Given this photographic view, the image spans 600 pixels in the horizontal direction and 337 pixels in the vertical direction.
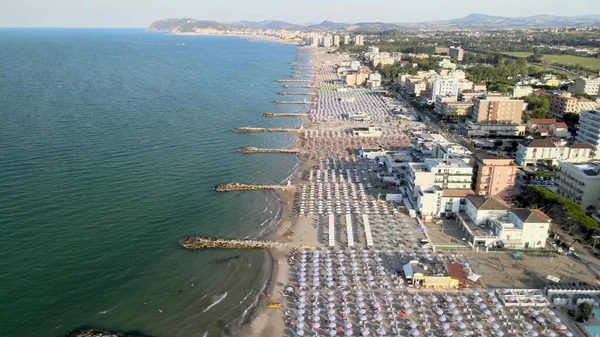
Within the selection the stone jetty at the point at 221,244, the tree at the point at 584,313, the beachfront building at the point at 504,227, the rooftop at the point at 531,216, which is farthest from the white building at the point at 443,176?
the tree at the point at 584,313

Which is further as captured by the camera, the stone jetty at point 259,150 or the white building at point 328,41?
the white building at point 328,41

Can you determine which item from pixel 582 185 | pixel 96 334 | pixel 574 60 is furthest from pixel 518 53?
pixel 96 334

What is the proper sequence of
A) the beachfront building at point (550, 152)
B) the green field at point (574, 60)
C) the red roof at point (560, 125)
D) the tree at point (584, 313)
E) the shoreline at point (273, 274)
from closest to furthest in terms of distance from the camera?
the tree at point (584, 313), the shoreline at point (273, 274), the beachfront building at point (550, 152), the red roof at point (560, 125), the green field at point (574, 60)

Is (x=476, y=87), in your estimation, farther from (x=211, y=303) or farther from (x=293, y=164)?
(x=211, y=303)

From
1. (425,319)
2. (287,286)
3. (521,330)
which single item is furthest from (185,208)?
(521,330)

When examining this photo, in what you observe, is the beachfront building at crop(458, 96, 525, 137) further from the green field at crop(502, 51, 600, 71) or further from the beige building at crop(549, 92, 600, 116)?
the green field at crop(502, 51, 600, 71)

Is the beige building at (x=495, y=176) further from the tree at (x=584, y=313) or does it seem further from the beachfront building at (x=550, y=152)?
the tree at (x=584, y=313)
